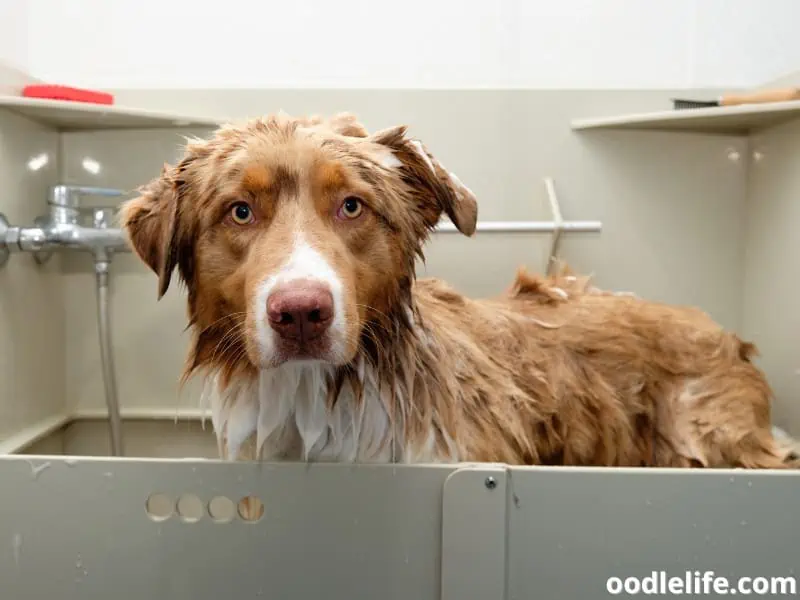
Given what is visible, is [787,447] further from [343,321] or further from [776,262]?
[343,321]

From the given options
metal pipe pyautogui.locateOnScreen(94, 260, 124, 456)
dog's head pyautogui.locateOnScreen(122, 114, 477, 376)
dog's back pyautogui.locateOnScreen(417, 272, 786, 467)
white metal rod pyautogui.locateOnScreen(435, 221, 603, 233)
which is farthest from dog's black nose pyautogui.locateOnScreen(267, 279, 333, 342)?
metal pipe pyautogui.locateOnScreen(94, 260, 124, 456)

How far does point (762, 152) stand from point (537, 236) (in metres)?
0.62

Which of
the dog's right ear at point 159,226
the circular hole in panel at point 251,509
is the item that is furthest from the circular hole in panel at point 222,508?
the dog's right ear at point 159,226

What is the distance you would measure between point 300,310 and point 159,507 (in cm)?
38

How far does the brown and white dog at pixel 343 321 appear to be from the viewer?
0.99m

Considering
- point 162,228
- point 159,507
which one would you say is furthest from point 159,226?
point 159,507

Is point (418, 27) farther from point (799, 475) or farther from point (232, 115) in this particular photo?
point (799, 475)

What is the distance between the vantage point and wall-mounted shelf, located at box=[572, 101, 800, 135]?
1601 millimetres

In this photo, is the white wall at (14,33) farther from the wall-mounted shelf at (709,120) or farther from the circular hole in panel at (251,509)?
the wall-mounted shelf at (709,120)

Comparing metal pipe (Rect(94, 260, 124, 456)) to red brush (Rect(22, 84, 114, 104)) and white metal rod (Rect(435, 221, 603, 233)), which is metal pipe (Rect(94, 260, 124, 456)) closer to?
red brush (Rect(22, 84, 114, 104))

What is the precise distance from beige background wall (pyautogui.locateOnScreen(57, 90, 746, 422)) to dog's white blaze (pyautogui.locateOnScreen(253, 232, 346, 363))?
1.04 m

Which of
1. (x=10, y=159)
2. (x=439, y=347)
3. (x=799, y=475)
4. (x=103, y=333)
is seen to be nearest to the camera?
(x=799, y=475)

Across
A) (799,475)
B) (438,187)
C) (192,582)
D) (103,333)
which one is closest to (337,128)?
(438,187)

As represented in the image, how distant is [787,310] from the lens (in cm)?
174
